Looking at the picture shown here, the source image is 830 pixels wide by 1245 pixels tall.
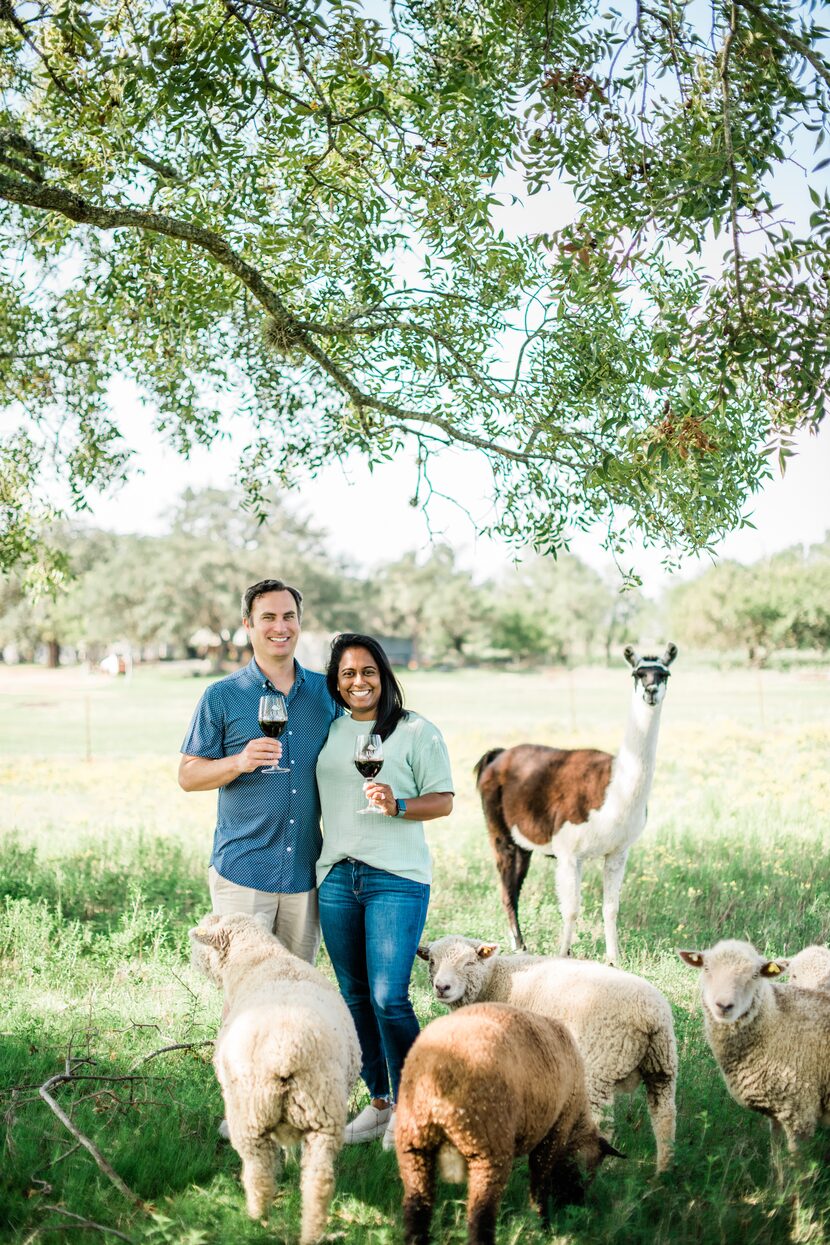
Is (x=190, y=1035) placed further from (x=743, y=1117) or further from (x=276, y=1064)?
(x=743, y=1117)

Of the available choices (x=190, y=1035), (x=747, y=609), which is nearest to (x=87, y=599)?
(x=747, y=609)

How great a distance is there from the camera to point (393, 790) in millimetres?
4594

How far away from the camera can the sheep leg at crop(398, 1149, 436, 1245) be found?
341 centimetres

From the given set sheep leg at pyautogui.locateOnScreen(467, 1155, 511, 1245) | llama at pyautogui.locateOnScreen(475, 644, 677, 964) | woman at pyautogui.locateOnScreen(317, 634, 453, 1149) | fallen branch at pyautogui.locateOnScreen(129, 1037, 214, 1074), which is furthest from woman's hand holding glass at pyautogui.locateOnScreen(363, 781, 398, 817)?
llama at pyautogui.locateOnScreen(475, 644, 677, 964)

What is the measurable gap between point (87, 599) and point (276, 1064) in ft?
233

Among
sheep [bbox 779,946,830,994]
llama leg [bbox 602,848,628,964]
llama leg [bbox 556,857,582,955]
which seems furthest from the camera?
llama leg [bbox 556,857,582,955]

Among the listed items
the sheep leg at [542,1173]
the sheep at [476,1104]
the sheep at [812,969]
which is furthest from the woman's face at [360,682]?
the sheep at [812,969]

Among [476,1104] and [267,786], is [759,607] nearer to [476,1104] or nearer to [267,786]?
[267,786]

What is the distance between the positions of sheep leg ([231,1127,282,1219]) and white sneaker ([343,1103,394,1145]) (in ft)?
3.09

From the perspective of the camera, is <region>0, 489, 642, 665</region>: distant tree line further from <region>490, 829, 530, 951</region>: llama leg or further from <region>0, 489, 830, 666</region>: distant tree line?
<region>490, 829, 530, 951</region>: llama leg

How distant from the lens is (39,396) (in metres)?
9.98

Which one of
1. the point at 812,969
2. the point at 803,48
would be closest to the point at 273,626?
the point at 812,969

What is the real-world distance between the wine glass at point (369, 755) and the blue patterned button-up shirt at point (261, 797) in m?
0.56

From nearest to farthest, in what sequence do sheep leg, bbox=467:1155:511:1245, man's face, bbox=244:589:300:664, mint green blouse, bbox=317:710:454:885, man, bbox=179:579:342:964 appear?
sheep leg, bbox=467:1155:511:1245
mint green blouse, bbox=317:710:454:885
man, bbox=179:579:342:964
man's face, bbox=244:589:300:664
